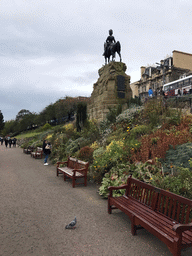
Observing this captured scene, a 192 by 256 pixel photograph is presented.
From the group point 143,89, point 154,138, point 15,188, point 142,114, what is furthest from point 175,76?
point 15,188

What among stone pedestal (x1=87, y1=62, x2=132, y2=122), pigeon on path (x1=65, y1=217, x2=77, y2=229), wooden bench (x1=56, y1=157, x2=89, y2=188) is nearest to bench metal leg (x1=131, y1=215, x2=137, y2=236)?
pigeon on path (x1=65, y1=217, x2=77, y2=229)

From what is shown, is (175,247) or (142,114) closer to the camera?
(175,247)

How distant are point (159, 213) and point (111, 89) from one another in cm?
1159

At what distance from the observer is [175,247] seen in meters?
2.59

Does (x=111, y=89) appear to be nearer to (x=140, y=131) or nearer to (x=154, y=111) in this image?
(x=154, y=111)

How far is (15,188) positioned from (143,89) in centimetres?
5205

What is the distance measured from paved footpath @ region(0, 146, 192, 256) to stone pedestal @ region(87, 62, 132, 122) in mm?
8908

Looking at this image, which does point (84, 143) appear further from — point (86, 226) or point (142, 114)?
point (86, 226)

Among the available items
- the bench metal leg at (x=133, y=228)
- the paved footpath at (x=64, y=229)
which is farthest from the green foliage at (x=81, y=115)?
the bench metal leg at (x=133, y=228)

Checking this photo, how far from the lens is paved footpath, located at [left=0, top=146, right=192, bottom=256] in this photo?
10.3 ft

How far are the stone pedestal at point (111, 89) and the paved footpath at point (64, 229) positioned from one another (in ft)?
29.2

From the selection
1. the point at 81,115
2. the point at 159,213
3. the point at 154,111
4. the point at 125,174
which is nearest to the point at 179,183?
the point at 159,213

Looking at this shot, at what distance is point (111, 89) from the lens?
565 inches

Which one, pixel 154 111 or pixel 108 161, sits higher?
pixel 154 111
